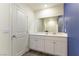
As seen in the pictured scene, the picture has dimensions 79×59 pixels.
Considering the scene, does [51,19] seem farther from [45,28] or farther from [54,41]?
[54,41]

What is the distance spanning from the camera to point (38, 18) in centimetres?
351

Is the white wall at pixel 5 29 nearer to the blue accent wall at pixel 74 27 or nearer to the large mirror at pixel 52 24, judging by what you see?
the blue accent wall at pixel 74 27

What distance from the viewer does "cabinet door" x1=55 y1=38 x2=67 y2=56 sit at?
2320 mm

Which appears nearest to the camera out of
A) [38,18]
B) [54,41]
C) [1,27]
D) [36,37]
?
[1,27]

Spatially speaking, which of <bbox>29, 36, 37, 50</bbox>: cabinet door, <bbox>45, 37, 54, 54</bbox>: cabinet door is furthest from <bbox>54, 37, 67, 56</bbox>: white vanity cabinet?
<bbox>29, 36, 37, 50</bbox>: cabinet door

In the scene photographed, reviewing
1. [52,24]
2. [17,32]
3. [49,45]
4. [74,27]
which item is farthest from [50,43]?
[74,27]

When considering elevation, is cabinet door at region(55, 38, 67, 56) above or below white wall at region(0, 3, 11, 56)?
below

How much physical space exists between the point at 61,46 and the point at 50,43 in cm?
36

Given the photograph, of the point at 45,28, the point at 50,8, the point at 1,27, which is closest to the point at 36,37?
the point at 45,28

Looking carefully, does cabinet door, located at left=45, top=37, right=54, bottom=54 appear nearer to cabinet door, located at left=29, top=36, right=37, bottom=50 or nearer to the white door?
cabinet door, located at left=29, top=36, right=37, bottom=50

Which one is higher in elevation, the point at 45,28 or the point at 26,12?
the point at 26,12

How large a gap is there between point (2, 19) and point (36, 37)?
1.44 metres

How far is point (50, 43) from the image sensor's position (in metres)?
2.62

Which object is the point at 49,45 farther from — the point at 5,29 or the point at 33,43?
the point at 5,29
